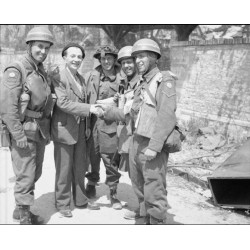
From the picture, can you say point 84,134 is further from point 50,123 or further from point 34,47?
point 34,47

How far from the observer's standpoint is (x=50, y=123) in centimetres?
407

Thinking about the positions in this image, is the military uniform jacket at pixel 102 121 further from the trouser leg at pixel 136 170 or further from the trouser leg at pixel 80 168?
the trouser leg at pixel 136 170

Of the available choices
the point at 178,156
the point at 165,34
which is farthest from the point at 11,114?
the point at 165,34

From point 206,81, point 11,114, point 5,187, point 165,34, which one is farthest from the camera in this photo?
point 165,34

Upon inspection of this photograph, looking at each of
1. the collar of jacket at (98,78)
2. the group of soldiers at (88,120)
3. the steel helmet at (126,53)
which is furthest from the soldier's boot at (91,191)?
the steel helmet at (126,53)

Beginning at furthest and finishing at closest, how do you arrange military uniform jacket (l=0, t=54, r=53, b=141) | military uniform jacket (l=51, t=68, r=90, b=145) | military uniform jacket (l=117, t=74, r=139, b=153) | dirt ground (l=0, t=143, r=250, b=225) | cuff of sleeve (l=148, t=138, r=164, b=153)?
dirt ground (l=0, t=143, r=250, b=225) < military uniform jacket (l=51, t=68, r=90, b=145) < military uniform jacket (l=117, t=74, r=139, b=153) < military uniform jacket (l=0, t=54, r=53, b=141) < cuff of sleeve (l=148, t=138, r=164, b=153)

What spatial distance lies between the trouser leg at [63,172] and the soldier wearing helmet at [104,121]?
0.47m

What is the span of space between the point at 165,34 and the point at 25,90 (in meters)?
17.1

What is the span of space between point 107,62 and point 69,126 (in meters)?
1.04

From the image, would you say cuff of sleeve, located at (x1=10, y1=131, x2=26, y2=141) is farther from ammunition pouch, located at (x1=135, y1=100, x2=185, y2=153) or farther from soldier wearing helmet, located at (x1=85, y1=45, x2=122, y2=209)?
ammunition pouch, located at (x1=135, y1=100, x2=185, y2=153)

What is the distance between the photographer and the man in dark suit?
13.0 feet

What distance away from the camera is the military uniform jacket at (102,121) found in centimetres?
441

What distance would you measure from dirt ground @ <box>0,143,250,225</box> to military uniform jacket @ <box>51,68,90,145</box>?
98cm

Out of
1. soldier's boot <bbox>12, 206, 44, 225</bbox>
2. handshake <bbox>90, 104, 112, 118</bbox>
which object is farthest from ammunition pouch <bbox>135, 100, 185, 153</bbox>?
soldier's boot <bbox>12, 206, 44, 225</bbox>
